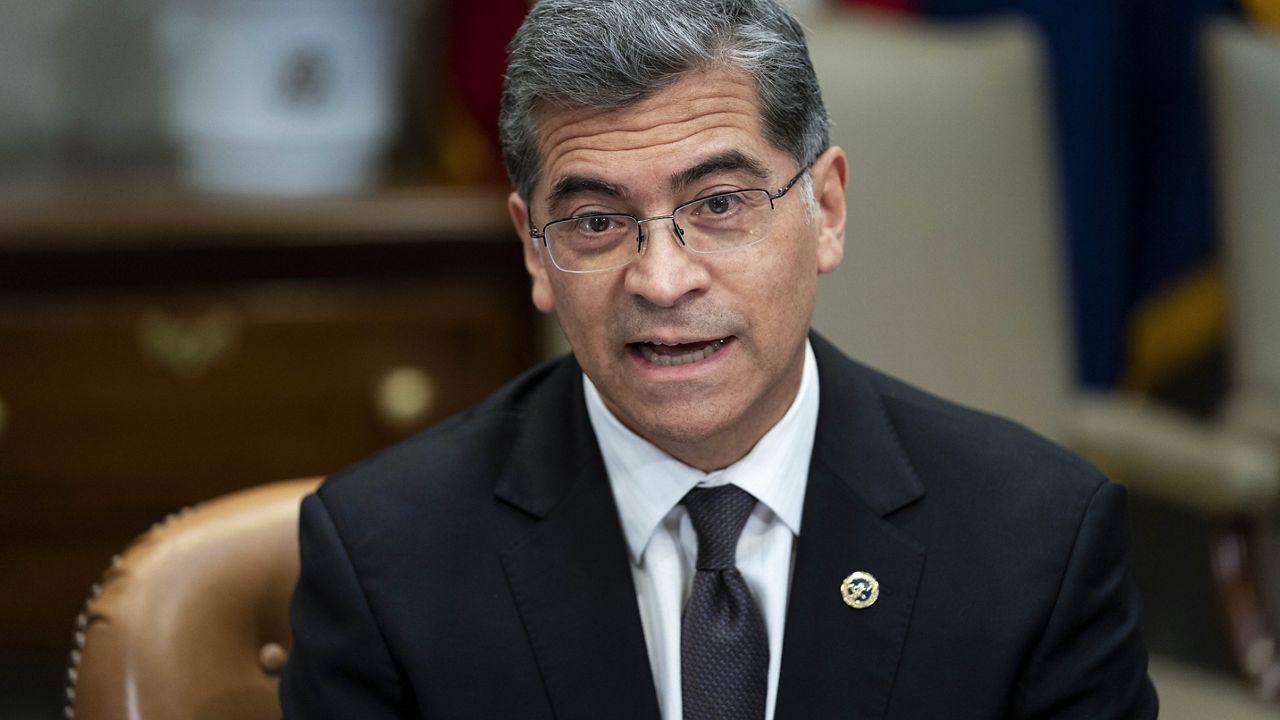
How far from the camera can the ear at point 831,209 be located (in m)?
1.66

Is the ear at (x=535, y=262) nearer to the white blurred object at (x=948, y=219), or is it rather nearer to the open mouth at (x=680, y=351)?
the open mouth at (x=680, y=351)

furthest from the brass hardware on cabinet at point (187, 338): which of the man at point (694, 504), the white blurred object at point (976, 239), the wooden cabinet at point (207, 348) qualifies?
the man at point (694, 504)

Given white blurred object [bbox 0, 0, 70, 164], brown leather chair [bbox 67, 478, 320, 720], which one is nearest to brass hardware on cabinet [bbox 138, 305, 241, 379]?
white blurred object [bbox 0, 0, 70, 164]

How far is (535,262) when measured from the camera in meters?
1.67

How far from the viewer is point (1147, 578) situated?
12.7 ft

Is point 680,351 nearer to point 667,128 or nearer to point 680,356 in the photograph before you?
point 680,356

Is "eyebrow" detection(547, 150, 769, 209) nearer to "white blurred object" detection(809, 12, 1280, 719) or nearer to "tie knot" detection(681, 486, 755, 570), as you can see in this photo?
"tie knot" detection(681, 486, 755, 570)

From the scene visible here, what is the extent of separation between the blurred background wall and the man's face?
1.33 m

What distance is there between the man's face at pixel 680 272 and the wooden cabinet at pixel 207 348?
5.74ft

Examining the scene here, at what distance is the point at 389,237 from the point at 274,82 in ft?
1.80

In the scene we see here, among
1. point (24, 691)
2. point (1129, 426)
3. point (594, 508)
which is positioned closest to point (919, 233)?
point (1129, 426)

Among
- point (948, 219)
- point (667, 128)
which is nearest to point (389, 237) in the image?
point (948, 219)

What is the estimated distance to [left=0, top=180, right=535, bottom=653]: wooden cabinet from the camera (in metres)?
3.21

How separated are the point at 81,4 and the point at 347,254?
0.92 metres
